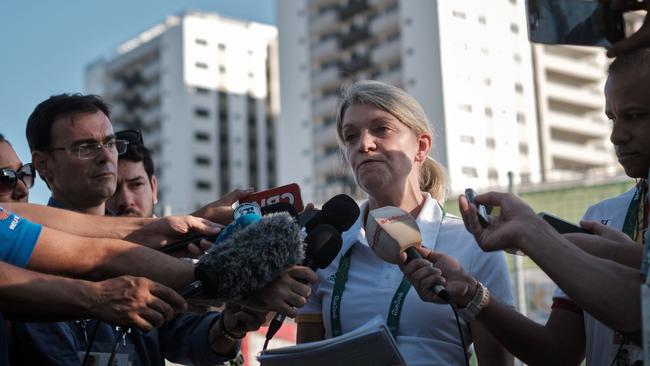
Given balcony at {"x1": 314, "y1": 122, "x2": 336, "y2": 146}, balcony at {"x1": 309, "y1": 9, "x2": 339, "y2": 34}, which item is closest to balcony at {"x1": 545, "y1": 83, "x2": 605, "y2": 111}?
balcony at {"x1": 309, "y1": 9, "x2": 339, "y2": 34}

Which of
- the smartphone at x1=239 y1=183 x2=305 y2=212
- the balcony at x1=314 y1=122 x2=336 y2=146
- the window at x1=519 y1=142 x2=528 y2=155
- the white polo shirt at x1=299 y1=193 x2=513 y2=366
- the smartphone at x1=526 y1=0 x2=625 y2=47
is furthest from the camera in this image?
the balcony at x1=314 y1=122 x2=336 y2=146

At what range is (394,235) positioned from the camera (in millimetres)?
3531

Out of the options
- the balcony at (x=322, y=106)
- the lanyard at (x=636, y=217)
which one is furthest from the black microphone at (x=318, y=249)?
the balcony at (x=322, y=106)

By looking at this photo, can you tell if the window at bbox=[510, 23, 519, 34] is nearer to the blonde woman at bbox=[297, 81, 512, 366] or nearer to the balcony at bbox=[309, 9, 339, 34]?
the balcony at bbox=[309, 9, 339, 34]

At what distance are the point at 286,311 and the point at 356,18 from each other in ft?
203

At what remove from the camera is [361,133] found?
4410 millimetres

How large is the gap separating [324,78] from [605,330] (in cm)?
6112

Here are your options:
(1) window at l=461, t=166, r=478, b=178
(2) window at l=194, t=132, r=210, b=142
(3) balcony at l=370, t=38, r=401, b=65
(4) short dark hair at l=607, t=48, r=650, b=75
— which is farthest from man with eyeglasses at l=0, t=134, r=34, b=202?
(2) window at l=194, t=132, r=210, b=142

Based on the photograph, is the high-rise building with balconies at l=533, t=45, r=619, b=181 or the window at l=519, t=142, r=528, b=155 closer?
the window at l=519, t=142, r=528, b=155

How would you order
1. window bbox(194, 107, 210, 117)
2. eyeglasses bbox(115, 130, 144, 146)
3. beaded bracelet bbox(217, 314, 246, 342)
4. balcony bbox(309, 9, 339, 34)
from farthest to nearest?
window bbox(194, 107, 210, 117) → balcony bbox(309, 9, 339, 34) → eyeglasses bbox(115, 130, 144, 146) → beaded bracelet bbox(217, 314, 246, 342)

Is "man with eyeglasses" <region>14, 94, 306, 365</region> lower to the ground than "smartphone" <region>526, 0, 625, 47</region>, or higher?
lower

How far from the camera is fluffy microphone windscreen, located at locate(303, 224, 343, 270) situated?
346 centimetres

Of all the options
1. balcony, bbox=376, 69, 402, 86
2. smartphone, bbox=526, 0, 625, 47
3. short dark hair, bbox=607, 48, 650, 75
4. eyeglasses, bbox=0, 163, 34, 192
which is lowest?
eyeglasses, bbox=0, 163, 34, 192

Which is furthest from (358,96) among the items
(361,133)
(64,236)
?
(64,236)
